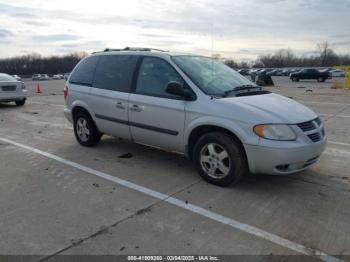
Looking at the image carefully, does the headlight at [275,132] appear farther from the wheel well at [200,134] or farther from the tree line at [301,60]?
the tree line at [301,60]

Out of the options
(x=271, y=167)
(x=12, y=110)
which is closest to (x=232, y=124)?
(x=271, y=167)

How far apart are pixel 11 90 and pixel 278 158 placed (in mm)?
12017

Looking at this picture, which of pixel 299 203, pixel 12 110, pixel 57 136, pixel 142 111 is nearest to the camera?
pixel 299 203

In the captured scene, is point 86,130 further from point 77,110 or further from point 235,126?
point 235,126

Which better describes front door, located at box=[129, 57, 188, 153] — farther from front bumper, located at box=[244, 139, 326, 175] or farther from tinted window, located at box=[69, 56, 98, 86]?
tinted window, located at box=[69, 56, 98, 86]

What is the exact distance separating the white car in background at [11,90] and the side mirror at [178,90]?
10.4m

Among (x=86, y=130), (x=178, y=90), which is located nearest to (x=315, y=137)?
(x=178, y=90)

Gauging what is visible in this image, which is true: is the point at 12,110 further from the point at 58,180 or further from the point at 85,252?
the point at 85,252

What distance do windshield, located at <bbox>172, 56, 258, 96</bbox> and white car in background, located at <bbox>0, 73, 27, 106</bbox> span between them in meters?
9.97

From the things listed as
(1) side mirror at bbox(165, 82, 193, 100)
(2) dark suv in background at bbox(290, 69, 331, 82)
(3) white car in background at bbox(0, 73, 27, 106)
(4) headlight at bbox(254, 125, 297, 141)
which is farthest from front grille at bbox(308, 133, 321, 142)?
(2) dark suv in background at bbox(290, 69, 331, 82)

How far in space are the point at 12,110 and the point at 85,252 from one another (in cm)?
1094

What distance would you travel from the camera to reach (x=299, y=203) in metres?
4.07

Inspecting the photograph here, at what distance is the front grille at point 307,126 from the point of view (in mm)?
4262

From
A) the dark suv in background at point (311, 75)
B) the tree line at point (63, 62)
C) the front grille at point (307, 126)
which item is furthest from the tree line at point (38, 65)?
the front grille at point (307, 126)
